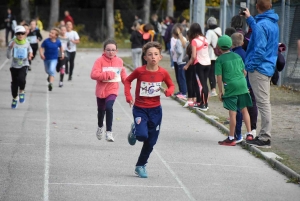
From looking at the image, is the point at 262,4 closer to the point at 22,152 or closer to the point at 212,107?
the point at 22,152

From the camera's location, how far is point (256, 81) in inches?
490

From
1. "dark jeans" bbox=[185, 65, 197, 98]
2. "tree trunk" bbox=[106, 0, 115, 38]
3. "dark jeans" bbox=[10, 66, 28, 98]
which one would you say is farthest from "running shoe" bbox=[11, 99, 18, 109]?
"tree trunk" bbox=[106, 0, 115, 38]

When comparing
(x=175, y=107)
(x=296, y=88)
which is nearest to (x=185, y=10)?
(x=296, y=88)

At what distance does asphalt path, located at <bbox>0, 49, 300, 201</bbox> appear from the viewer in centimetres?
891

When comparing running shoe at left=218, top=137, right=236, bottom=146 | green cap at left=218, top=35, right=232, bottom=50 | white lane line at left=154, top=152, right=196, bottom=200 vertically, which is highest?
green cap at left=218, top=35, right=232, bottom=50

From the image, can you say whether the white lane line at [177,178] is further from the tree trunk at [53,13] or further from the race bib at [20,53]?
the tree trunk at [53,13]

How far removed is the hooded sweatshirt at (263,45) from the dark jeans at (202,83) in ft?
15.7

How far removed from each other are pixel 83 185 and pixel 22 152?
2.49m

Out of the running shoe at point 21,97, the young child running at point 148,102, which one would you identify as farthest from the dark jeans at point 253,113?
the running shoe at point 21,97

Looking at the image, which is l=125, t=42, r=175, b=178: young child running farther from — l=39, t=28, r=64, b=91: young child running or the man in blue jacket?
l=39, t=28, r=64, b=91: young child running

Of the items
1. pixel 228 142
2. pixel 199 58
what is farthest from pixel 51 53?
pixel 228 142

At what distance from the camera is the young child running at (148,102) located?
9.78 meters

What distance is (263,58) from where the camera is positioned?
12328 millimetres

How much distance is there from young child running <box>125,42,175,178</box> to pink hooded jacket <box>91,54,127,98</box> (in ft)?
7.28
